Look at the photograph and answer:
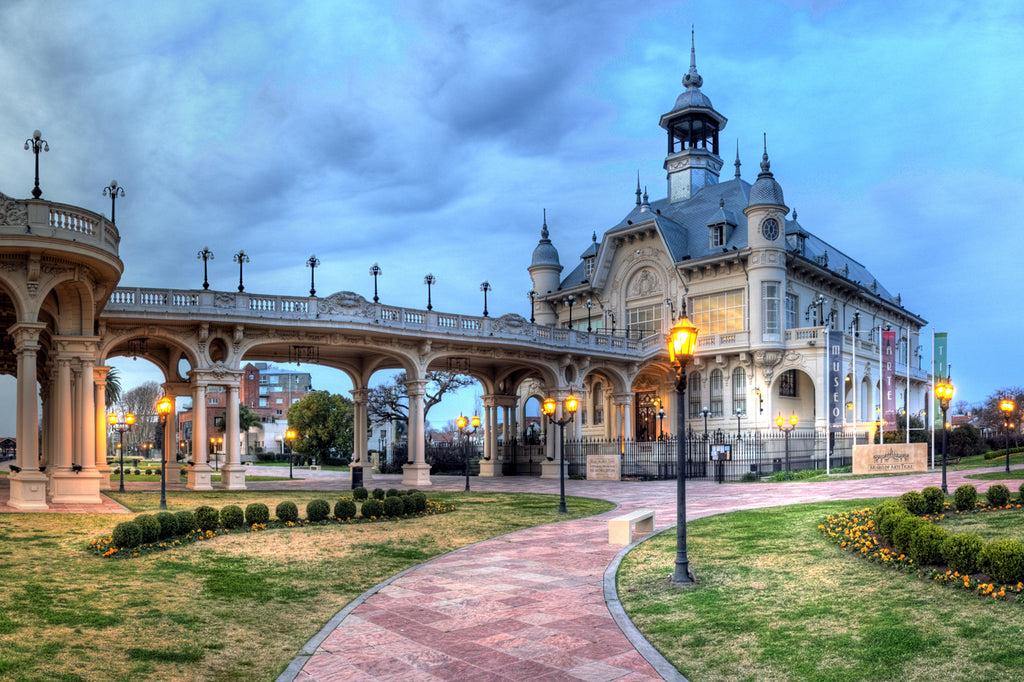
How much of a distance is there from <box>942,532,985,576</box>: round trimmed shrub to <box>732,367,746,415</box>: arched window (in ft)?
132

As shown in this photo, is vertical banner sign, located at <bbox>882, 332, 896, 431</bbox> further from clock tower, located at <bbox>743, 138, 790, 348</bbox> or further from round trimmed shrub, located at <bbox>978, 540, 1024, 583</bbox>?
round trimmed shrub, located at <bbox>978, 540, 1024, 583</bbox>

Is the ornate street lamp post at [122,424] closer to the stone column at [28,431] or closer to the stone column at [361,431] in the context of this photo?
the stone column at [28,431]

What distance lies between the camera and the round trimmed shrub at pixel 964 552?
10.2 meters

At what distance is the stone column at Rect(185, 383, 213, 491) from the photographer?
33.4 m

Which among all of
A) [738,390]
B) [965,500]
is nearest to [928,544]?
[965,500]

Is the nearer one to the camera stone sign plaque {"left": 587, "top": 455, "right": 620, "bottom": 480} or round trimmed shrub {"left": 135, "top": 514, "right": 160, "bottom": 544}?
round trimmed shrub {"left": 135, "top": 514, "right": 160, "bottom": 544}

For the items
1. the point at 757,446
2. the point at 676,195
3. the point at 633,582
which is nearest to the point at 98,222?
the point at 633,582

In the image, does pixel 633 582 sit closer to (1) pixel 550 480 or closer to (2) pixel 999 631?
(2) pixel 999 631

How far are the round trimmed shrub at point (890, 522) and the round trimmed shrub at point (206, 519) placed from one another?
550 inches

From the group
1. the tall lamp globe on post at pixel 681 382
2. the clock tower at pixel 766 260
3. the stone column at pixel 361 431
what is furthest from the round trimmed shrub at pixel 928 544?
the clock tower at pixel 766 260

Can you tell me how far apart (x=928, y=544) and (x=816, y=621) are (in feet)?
8.39

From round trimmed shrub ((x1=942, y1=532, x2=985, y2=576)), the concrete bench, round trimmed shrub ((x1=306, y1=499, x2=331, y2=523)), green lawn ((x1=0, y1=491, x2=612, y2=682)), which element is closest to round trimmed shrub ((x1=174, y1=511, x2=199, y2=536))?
green lawn ((x1=0, y1=491, x2=612, y2=682))

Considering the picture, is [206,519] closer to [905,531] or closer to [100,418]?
[905,531]

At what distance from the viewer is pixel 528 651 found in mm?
9406
